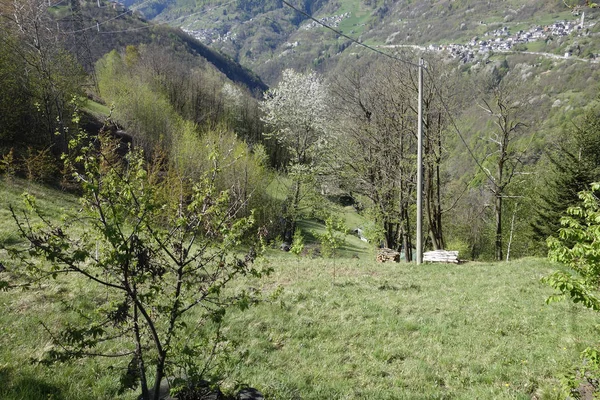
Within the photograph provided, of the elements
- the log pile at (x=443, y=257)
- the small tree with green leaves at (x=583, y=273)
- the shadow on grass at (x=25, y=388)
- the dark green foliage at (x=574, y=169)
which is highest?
the dark green foliage at (x=574, y=169)

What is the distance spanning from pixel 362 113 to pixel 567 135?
74.1 ft

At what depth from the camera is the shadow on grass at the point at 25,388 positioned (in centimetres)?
452

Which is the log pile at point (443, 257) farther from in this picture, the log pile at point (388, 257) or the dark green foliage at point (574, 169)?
the dark green foliage at point (574, 169)

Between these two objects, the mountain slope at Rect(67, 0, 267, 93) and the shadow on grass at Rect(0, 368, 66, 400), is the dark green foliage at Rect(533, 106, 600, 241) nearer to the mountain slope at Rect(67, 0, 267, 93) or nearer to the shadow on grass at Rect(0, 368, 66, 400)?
the shadow on grass at Rect(0, 368, 66, 400)

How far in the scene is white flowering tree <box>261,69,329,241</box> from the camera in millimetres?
28141

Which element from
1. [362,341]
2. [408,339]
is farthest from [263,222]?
[408,339]

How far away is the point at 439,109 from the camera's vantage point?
749 inches

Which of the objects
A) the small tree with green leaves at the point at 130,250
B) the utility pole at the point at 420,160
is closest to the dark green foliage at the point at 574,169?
the utility pole at the point at 420,160

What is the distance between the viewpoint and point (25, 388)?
4.67 m

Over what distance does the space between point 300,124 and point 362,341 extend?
26819 millimetres

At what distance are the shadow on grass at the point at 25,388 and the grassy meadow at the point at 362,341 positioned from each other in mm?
13

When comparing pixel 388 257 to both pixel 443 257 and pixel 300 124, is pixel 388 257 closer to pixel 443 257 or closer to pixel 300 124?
pixel 443 257

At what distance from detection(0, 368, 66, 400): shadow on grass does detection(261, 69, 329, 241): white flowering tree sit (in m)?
21.6

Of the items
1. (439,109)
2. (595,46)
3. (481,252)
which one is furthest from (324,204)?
(595,46)
